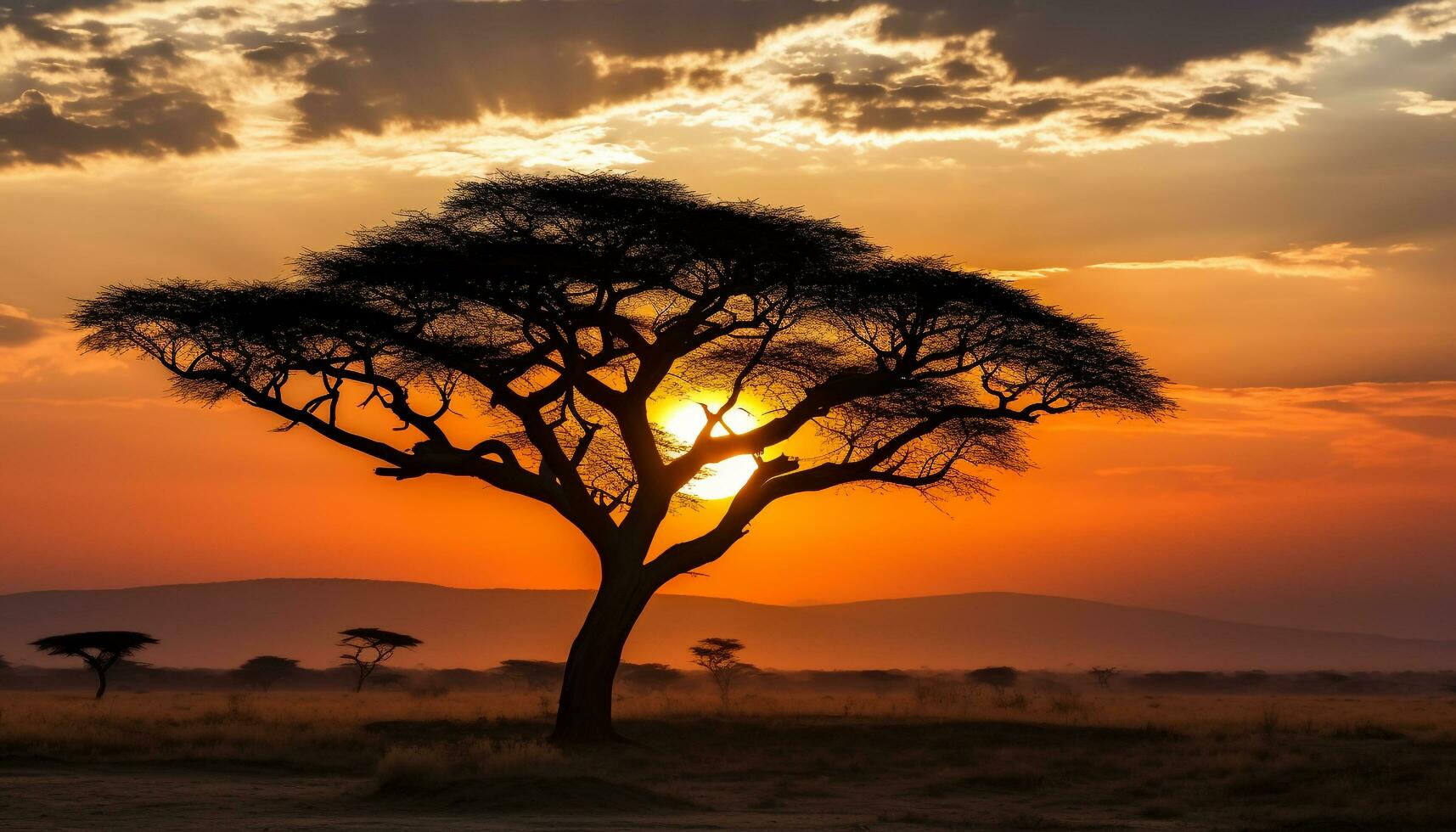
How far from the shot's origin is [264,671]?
88.6 m

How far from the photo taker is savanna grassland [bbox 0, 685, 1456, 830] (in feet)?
64.2

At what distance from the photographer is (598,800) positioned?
2055 centimetres

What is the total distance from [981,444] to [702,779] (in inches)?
453

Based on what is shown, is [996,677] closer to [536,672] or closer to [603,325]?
[536,672]

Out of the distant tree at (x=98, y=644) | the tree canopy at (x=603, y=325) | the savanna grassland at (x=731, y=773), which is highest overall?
the tree canopy at (x=603, y=325)

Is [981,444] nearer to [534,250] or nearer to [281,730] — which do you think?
[534,250]

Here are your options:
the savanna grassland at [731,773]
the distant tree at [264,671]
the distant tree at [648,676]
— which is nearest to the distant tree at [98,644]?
the savanna grassland at [731,773]

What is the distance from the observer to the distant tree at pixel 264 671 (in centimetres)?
8669

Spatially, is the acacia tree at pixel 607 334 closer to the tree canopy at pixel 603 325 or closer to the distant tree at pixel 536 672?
the tree canopy at pixel 603 325

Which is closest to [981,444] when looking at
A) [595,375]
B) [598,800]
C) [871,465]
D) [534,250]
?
[871,465]

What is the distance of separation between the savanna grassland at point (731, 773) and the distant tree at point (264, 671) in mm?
50230

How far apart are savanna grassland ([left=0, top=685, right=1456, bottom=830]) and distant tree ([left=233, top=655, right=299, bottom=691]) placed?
50.2 m

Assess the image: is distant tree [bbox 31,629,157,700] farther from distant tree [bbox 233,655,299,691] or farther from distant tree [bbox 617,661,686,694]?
distant tree [bbox 617,661,686,694]

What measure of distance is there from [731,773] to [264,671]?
68314 millimetres
